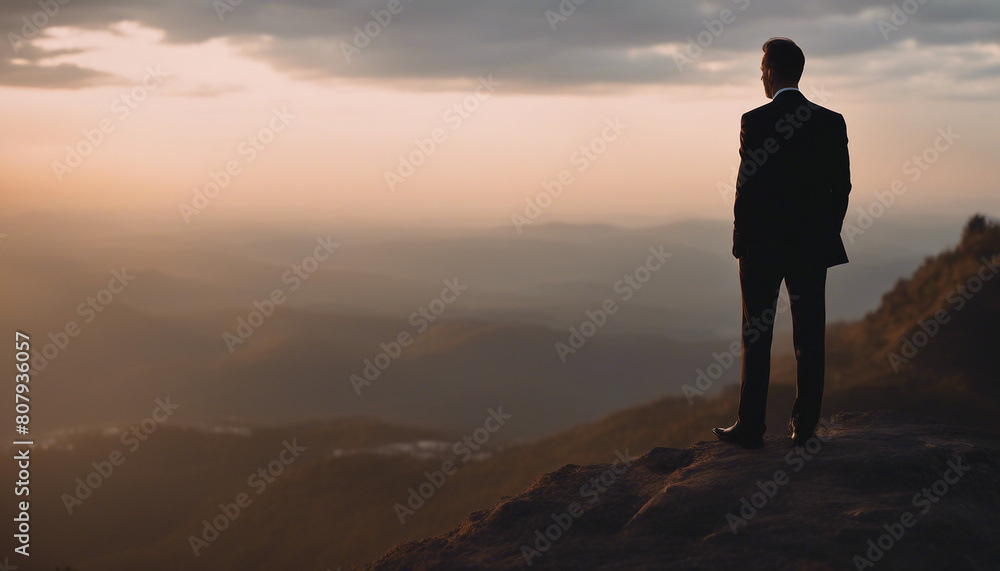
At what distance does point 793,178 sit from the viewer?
5.24 m

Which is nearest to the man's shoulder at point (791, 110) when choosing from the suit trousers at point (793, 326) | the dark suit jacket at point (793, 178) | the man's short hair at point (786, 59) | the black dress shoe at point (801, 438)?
the dark suit jacket at point (793, 178)

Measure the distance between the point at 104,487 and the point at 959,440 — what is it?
53.9 meters

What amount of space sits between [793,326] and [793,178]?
1188 millimetres

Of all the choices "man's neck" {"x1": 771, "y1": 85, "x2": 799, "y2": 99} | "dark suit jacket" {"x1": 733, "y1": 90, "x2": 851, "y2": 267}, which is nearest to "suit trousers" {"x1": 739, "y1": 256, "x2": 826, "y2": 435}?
"dark suit jacket" {"x1": 733, "y1": 90, "x2": 851, "y2": 267}

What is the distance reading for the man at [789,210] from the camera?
5219 millimetres

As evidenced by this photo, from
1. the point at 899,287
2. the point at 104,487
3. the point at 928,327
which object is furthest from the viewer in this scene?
the point at 104,487

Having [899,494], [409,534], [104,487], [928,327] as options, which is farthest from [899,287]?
[104,487]

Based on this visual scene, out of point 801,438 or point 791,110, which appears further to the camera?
point 801,438

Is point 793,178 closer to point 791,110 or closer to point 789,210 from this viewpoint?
point 789,210

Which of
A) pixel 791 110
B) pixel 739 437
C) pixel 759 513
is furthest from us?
pixel 739 437

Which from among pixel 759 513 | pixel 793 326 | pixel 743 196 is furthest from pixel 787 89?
pixel 759 513

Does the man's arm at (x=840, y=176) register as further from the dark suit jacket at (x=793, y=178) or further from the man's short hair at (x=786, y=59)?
the man's short hair at (x=786, y=59)

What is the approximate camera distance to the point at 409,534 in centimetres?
2716

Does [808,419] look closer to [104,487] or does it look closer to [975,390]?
[975,390]
